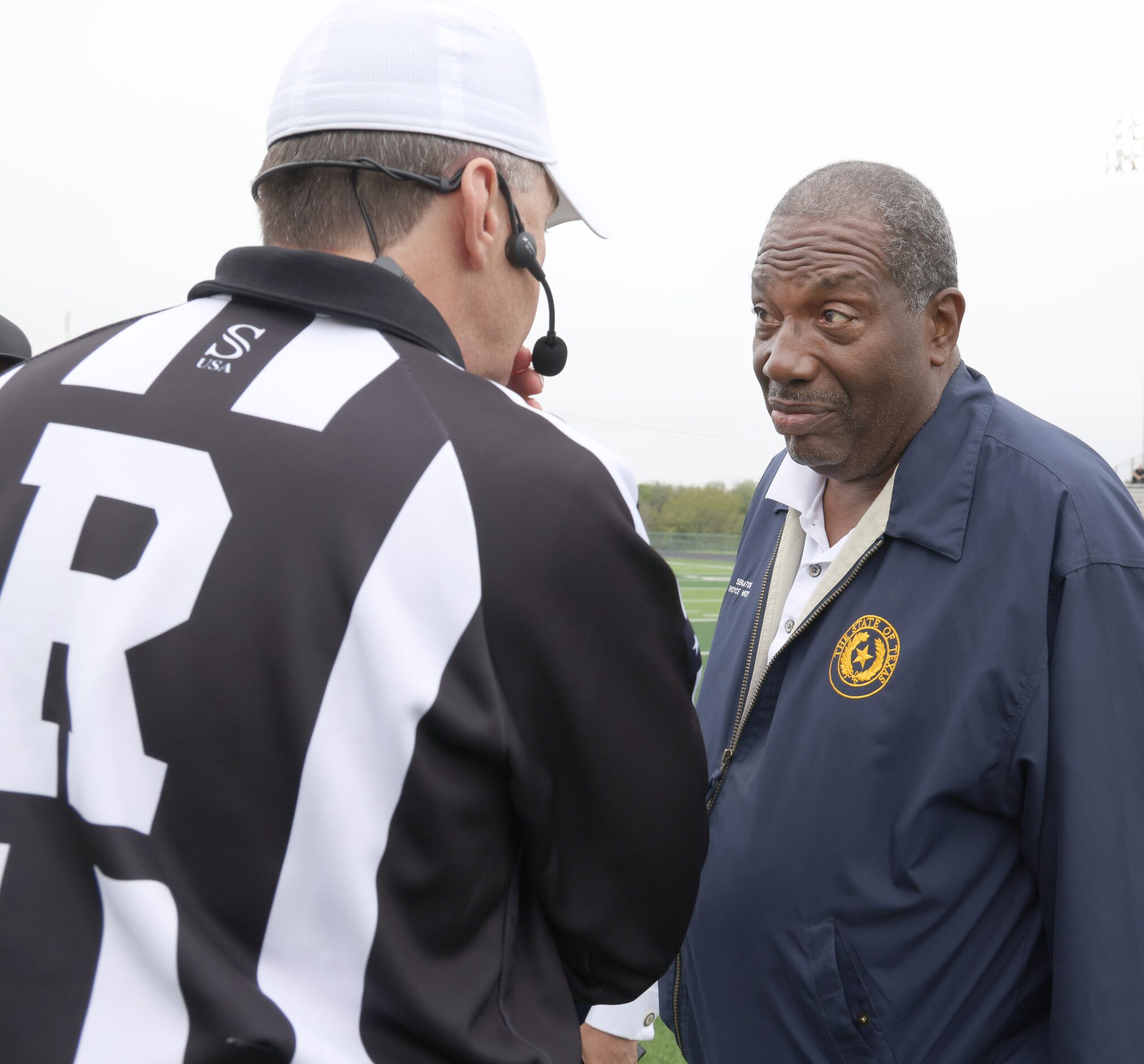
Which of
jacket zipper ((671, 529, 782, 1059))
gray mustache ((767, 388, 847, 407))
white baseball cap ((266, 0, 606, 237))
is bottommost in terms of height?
jacket zipper ((671, 529, 782, 1059))

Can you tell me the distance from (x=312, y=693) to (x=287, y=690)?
2 centimetres

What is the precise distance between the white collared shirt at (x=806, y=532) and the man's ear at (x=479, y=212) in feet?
3.33

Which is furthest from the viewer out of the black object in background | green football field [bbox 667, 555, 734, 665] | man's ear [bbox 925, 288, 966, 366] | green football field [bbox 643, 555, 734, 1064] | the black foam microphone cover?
green football field [bbox 667, 555, 734, 665]

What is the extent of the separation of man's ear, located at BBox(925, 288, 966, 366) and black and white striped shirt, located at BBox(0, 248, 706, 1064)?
116 centimetres

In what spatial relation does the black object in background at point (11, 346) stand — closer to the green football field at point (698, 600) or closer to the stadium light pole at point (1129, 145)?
the green football field at point (698, 600)

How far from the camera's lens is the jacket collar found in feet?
5.74

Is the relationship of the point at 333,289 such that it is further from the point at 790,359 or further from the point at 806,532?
the point at 806,532

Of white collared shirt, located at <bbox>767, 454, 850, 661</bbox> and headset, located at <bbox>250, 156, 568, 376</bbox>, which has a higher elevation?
headset, located at <bbox>250, 156, 568, 376</bbox>

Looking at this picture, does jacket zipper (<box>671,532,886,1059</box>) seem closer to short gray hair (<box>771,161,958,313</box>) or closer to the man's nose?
the man's nose

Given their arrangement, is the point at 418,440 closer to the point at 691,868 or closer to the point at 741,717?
the point at 691,868

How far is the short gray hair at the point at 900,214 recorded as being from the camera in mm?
1932

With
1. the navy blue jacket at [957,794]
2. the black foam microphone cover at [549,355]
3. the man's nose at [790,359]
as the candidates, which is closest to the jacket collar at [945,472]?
the navy blue jacket at [957,794]

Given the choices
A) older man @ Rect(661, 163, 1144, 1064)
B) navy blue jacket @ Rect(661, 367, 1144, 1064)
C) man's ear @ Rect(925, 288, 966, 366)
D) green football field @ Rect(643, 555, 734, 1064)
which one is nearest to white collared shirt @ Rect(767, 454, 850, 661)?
older man @ Rect(661, 163, 1144, 1064)

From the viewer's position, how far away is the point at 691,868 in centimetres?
122
